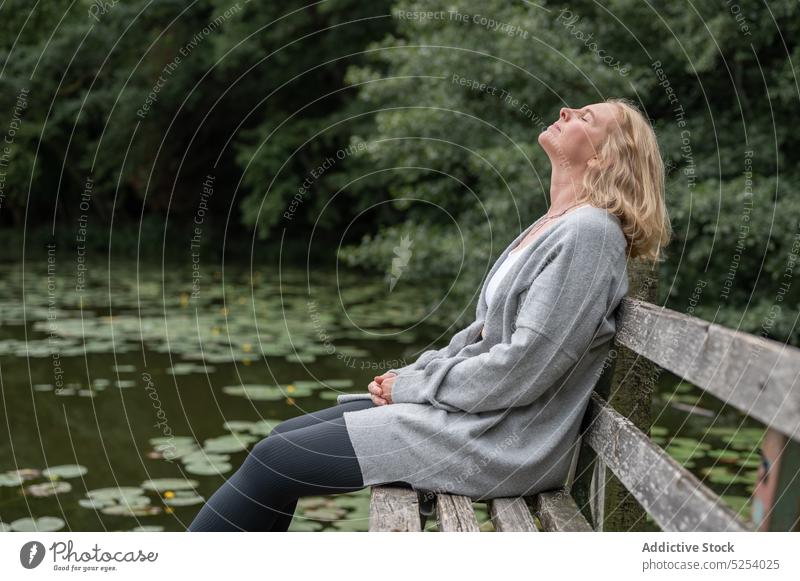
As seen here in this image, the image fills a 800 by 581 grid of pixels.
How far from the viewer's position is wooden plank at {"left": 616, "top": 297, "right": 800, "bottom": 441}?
0.98m

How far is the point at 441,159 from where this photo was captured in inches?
248

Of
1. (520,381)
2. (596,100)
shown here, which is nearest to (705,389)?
(520,381)

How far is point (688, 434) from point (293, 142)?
10.8 metres

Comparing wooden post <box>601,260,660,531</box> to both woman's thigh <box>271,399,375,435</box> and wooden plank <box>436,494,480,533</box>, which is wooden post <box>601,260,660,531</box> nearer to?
wooden plank <box>436,494,480,533</box>

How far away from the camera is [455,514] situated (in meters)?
1.68

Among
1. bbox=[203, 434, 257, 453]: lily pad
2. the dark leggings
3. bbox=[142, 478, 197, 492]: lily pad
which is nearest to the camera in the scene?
the dark leggings

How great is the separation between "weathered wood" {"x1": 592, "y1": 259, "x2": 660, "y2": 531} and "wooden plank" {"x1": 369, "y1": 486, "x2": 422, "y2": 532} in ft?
1.53

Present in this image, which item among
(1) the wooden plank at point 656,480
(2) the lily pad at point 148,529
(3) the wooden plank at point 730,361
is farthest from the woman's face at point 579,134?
(2) the lily pad at point 148,529

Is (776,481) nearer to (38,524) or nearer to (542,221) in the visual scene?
(542,221)

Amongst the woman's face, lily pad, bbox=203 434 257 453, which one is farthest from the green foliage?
the woman's face

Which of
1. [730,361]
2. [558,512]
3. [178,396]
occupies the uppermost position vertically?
[730,361]

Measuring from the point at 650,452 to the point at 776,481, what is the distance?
341mm

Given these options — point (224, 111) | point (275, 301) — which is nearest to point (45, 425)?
point (275, 301)

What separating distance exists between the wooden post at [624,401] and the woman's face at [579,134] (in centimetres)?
29
